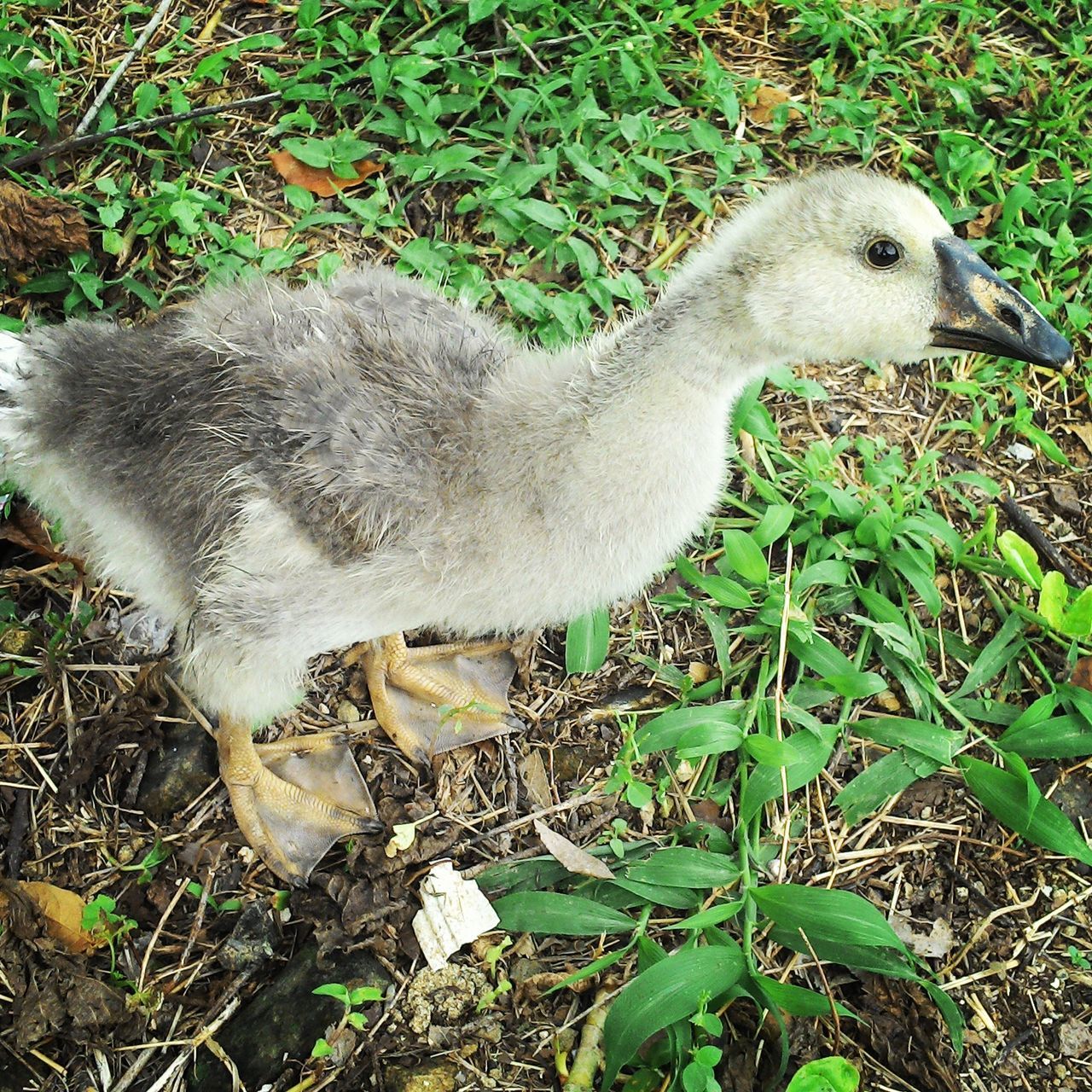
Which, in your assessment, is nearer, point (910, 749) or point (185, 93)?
point (910, 749)

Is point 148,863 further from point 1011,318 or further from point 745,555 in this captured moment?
point 1011,318

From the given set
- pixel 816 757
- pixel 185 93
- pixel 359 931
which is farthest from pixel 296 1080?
pixel 185 93

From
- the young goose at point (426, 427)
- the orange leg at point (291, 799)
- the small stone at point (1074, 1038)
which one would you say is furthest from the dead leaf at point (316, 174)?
the small stone at point (1074, 1038)

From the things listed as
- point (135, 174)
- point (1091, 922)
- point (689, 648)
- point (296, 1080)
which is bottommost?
point (1091, 922)

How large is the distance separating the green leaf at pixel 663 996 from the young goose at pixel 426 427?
2.62 feet

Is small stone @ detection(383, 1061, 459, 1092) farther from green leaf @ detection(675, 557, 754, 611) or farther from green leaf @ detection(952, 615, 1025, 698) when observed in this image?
green leaf @ detection(952, 615, 1025, 698)

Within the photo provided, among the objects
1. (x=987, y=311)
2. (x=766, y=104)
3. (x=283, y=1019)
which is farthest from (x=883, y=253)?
(x=283, y=1019)

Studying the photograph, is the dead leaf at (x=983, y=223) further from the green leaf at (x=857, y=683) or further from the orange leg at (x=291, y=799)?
the orange leg at (x=291, y=799)

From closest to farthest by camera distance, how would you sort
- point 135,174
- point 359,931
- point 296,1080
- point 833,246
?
point 833,246 < point 296,1080 < point 359,931 < point 135,174

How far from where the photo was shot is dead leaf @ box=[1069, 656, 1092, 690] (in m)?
2.69

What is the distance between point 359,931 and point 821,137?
2758 millimetres

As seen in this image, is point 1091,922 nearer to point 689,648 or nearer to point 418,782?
point 689,648

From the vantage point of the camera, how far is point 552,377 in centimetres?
235

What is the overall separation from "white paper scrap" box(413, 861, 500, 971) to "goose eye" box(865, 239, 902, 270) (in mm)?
1661
